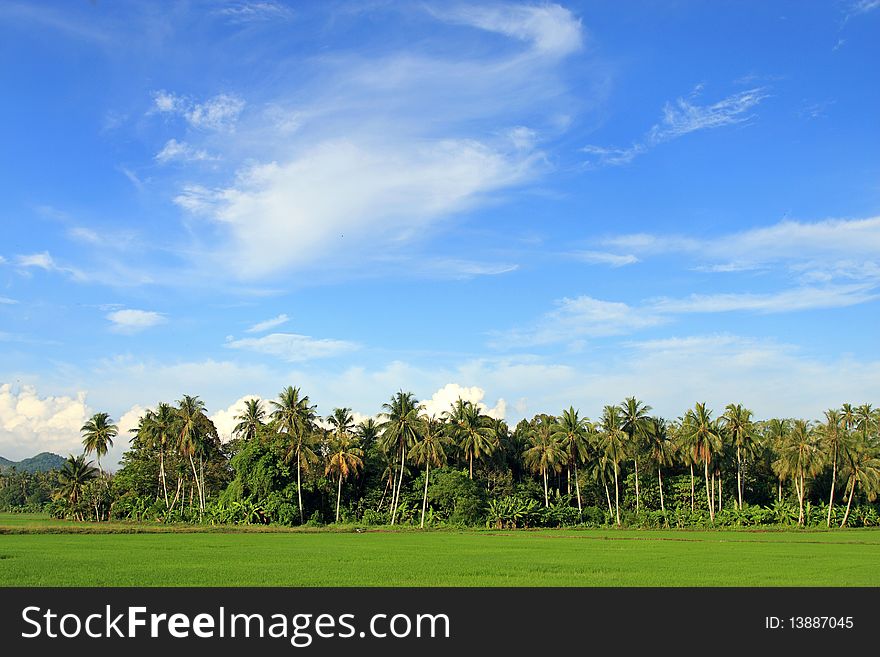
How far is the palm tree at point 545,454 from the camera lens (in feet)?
254

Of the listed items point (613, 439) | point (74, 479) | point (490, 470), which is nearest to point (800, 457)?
point (613, 439)

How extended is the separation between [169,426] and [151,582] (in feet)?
194

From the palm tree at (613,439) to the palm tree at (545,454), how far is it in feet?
15.8

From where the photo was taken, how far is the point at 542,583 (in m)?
26.1

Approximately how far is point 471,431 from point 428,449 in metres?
5.56

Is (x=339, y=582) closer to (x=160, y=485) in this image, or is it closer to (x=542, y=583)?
(x=542, y=583)

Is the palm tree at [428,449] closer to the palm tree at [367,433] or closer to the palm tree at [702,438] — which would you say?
the palm tree at [367,433]

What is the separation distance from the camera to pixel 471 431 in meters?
Answer: 77.1

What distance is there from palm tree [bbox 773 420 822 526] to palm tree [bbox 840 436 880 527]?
2826 mm

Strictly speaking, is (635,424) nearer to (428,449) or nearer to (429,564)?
(428,449)

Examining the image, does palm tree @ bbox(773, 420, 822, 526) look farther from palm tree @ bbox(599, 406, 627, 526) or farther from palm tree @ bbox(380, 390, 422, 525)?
palm tree @ bbox(380, 390, 422, 525)

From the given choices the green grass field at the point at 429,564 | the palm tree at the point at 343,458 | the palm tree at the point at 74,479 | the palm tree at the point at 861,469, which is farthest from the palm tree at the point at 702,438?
the palm tree at the point at 74,479
